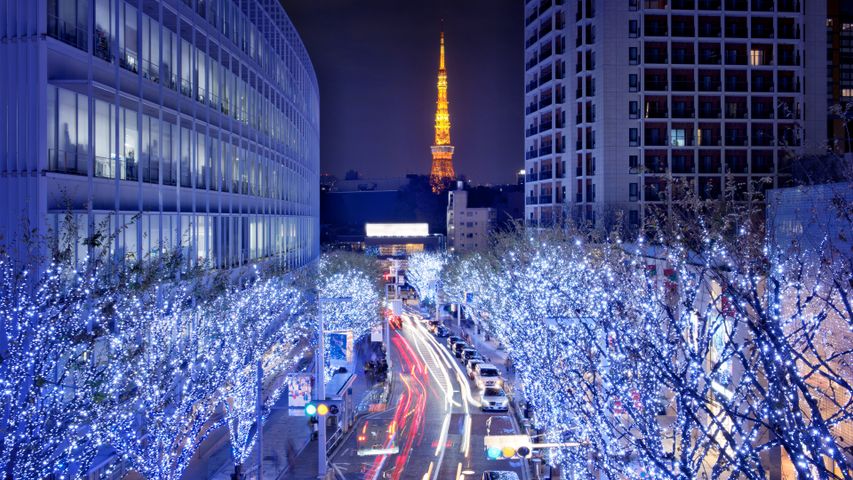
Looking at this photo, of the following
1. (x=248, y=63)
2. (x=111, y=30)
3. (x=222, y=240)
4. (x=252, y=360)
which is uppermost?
(x=248, y=63)

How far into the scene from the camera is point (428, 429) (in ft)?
78.6

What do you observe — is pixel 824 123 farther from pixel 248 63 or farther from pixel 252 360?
pixel 252 360

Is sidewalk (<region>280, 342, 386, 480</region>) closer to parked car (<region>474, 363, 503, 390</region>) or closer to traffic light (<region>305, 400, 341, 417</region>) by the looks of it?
traffic light (<region>305, 400, 341, 417</region>)

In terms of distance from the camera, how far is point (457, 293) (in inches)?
1965

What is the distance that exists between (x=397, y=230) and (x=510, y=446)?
97327 mm

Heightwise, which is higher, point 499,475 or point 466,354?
point 499,475

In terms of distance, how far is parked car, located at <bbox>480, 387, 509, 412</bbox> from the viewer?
26203 mm

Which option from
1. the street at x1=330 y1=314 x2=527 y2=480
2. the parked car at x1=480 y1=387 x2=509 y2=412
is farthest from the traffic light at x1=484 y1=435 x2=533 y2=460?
the parked car at x1=480 y1=387 x2=509 y2=412

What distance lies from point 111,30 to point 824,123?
4179 cm

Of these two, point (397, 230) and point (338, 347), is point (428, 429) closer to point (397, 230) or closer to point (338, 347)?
point (338, 347)

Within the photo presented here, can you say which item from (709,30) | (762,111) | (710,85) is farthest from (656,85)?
(762,111)

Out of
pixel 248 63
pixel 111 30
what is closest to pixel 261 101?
pixel 248 63

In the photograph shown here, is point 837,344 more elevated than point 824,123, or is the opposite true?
point 824,123

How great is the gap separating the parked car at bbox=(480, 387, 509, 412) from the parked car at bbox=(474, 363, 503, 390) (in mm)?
1334
